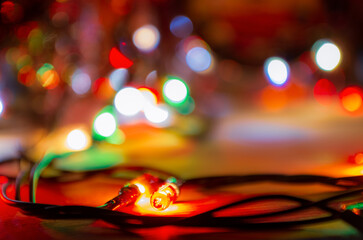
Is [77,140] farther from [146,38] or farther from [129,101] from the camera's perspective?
[146,38]

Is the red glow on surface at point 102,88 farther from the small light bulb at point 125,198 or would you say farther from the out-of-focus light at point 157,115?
the small light bulb at point 125,198

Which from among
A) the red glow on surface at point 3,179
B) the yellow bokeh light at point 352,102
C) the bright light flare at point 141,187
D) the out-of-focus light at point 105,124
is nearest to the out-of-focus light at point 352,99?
the yellow bokeh light at point 352,102

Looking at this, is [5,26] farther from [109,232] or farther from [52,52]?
[109,232]

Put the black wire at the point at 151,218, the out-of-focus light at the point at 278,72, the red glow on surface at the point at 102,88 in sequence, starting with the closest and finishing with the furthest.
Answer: the black wire at the point at 151,218, the red glow on surface at the point at 102,88, the out-of-focus light at the point at 278,72

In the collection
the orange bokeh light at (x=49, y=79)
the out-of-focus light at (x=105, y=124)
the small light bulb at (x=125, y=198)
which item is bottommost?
the small light bulb at (x=125, y=198)

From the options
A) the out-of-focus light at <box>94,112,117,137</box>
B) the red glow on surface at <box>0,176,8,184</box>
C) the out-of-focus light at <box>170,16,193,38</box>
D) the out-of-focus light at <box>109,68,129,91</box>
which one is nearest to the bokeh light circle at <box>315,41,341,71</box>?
the out-of-focus light at <box>170,16,193,38</box>

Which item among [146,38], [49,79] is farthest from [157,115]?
[146,38]

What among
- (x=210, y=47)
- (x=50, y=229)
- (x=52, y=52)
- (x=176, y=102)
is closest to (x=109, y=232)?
(x=50, y=229)
